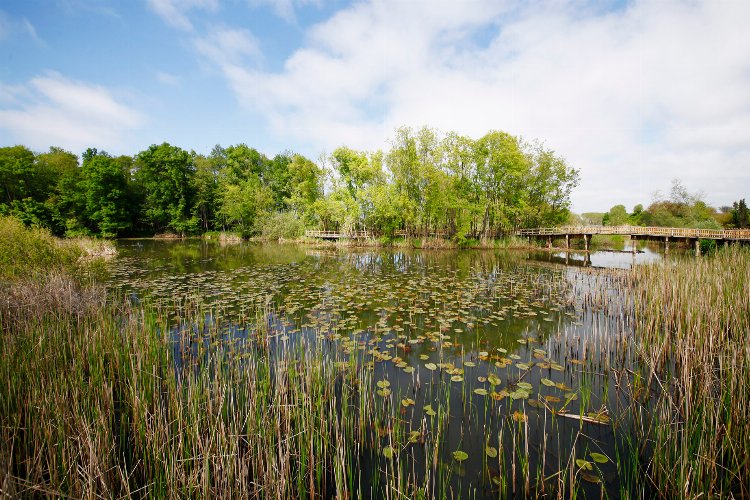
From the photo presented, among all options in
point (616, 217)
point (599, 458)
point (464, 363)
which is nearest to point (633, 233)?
point (616, 217)

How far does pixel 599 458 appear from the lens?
3217 millimetres

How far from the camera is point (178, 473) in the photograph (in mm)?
2604

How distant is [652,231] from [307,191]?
41.7m

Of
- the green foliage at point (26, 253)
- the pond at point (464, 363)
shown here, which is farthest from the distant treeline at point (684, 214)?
the green foliage at point (26, 253)

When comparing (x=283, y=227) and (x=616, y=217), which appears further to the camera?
(x=616, y=217)

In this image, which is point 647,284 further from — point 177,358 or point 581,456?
point 177,358

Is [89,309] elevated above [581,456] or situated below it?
above

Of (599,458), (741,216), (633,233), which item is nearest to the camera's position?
(599,458)

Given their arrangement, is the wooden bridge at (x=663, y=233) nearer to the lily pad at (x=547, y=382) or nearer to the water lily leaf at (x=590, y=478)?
the lily pad at (x=547, y=382)

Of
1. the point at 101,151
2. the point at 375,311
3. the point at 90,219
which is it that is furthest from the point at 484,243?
the point at 101,151

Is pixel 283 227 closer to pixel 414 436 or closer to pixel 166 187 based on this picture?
pixel 166 187

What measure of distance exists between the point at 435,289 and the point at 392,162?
92.7ft

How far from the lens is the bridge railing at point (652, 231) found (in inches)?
957

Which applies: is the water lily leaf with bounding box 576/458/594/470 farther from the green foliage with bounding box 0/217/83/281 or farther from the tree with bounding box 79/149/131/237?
the tree with bounding box 79/149/131/237
